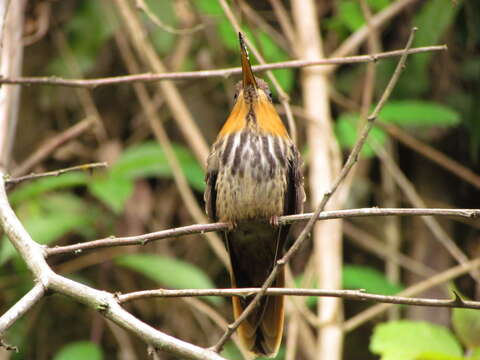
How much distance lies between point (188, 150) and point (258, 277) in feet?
5.10

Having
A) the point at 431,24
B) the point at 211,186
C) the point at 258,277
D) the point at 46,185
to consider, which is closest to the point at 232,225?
the point at 211,186

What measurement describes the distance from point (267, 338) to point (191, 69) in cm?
265

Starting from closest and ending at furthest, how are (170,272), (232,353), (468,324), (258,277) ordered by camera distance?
(468,324)
(258,277)
(170,272)
(232,353)

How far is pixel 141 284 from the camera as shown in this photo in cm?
547

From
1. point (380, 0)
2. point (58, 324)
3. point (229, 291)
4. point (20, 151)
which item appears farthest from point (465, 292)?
point (229, 291)

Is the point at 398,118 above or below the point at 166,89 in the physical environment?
below

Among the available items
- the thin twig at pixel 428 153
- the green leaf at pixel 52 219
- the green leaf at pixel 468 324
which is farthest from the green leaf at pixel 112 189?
the green leaf at pixel 468 324

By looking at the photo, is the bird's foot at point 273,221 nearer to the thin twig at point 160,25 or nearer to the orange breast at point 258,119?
the orange breast at point 258,119

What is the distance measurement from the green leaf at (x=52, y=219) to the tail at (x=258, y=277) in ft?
3.31

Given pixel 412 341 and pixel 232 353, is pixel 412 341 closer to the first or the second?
pixel 412 341

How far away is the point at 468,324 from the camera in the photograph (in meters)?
2.95

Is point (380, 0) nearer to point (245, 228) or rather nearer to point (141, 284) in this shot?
point (245, 228)

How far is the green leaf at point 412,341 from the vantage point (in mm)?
3275

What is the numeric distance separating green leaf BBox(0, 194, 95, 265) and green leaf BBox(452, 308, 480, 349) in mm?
2149
